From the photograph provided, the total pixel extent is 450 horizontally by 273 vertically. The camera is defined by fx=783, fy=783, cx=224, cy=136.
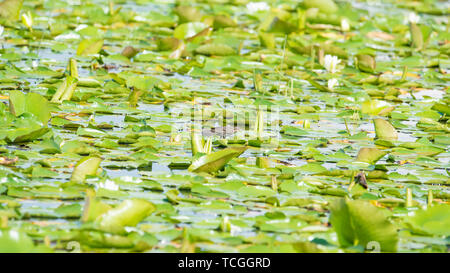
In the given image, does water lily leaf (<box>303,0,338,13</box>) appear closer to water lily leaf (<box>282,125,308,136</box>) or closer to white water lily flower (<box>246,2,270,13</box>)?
white water lily flower (<box>246,2,270,13</box>)

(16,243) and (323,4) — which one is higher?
(323,4)

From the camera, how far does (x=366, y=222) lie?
2.80 meters

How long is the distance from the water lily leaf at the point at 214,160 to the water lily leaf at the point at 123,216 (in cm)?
70

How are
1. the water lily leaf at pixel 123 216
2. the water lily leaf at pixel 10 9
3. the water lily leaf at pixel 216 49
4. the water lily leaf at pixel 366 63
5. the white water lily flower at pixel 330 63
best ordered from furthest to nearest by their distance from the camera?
the water lily leaf at pixel 10 9, the water lily leaf at pixel 216 49, the water lily leaf at pixel 366 63, the white water lily flower at pixel 330 63, the water lily leaf at pixel 123 216

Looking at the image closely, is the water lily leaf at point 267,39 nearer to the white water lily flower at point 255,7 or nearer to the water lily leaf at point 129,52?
the water lily leaf at point 129,52

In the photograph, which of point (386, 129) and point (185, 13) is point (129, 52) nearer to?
point (185, 13)

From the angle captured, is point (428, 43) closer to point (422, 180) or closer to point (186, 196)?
point (422, 180)

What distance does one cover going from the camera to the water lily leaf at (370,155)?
153 inches

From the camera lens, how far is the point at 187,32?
725 centimetres

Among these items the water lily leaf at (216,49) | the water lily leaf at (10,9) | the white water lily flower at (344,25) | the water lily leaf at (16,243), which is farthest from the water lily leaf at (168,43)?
the water lily leaf at (16,243)

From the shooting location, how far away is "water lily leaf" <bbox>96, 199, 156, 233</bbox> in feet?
9.11

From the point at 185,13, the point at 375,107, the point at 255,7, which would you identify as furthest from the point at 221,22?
the point at 375,107

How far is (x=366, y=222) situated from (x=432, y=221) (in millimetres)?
358

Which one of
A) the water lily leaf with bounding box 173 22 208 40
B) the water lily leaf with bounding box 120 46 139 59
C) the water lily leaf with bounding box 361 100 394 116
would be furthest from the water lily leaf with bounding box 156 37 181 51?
the water lily leaf with bounding box 361 100 394 116
